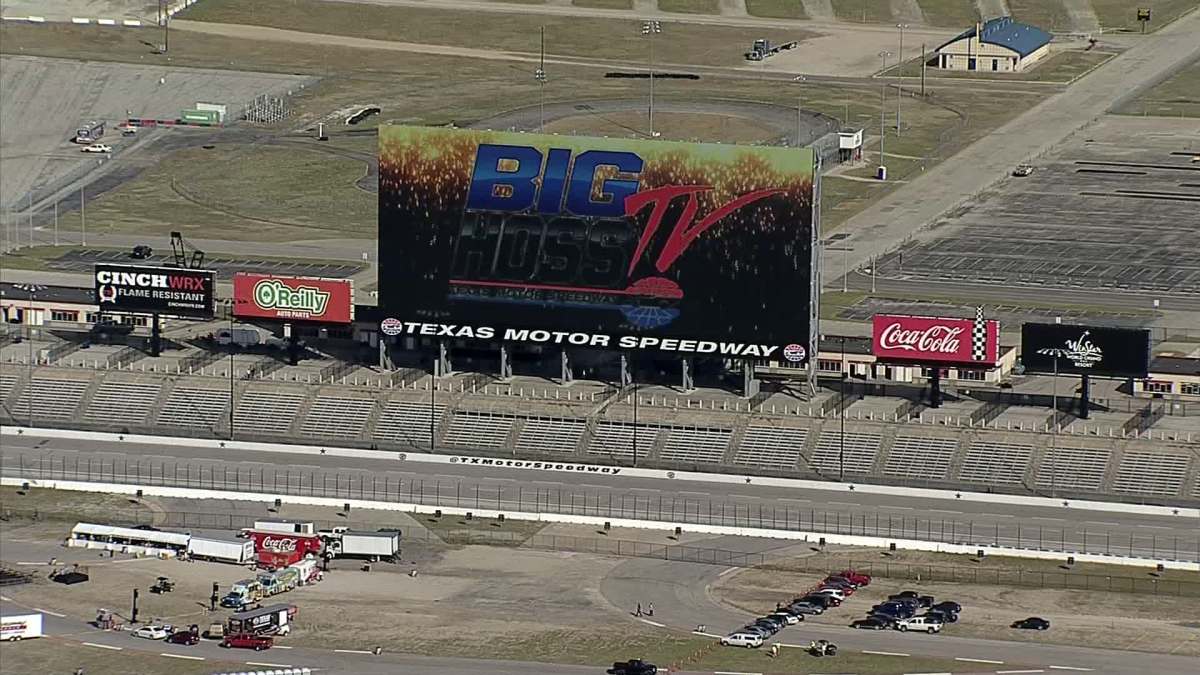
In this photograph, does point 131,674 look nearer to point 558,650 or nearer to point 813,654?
point 558,650

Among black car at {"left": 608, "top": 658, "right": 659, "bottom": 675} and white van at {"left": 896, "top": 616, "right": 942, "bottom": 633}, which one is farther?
white van at {"left": 896, "top": 616, "right": 942, "bottom": 633}

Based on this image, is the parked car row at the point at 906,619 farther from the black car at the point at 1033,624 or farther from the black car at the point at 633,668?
the black car at the point at 633,668

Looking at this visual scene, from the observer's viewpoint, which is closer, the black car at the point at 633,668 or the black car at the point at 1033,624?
the black car at the point at 633,668

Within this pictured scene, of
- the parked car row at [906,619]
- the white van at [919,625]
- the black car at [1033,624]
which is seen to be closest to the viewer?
the white van at [919,625]

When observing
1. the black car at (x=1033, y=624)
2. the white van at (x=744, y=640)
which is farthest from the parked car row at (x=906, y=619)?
the white van at (x=744, y=640)

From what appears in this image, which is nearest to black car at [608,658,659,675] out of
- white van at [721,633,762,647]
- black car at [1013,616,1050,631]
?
white van at [721,633,762,647]

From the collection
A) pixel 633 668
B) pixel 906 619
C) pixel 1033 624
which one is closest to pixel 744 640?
pixel 633 668

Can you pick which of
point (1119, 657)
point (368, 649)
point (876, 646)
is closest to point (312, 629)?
point (368, 649)

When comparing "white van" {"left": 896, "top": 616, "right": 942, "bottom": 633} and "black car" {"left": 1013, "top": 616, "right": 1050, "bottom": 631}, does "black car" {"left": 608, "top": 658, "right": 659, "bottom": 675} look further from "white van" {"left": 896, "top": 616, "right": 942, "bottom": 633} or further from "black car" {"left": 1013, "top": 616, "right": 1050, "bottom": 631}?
"black car" {"left": 1013, "top": 616, "right": 1050, "bottom": 631}
